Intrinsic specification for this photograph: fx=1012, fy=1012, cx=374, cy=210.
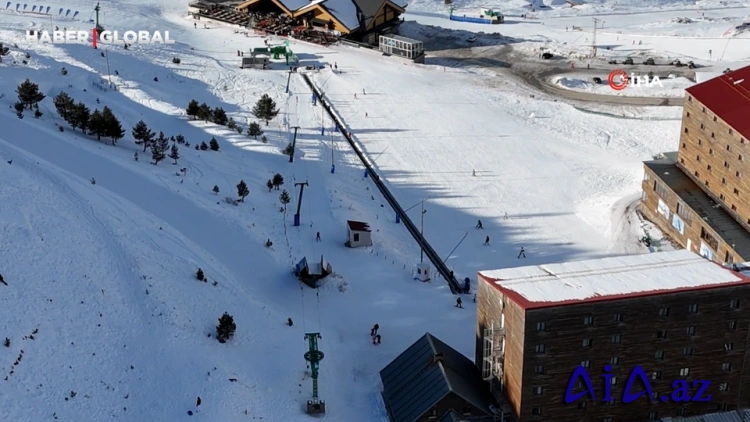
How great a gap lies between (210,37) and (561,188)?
48.5m

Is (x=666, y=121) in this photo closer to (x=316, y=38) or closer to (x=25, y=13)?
(x=316, y=38)

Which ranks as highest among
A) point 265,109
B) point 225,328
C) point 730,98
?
point 730,98

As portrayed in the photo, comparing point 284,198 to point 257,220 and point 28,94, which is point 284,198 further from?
point 28,94

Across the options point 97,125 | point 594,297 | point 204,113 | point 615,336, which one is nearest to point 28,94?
point 97,125

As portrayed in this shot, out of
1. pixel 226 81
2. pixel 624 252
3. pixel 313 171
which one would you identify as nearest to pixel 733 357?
pixel 624 252

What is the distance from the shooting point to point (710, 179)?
201 feet

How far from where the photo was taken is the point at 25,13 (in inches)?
4193

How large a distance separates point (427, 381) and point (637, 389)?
8.25 m

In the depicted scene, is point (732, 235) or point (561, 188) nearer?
point (732, 235)

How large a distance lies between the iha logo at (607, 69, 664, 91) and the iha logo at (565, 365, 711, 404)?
2194 inches

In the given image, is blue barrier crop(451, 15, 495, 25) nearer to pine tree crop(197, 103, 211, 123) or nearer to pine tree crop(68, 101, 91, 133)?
pine tree crop(197, 103, 211, 123)

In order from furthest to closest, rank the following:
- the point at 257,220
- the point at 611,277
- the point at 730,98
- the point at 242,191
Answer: the point at 730,98, the point at 242,191, the point at 257,220, the point at 611,277

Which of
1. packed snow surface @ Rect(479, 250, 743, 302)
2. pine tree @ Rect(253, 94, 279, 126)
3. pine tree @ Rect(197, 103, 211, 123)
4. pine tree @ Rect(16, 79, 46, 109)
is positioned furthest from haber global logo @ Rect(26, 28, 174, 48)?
packed snow surface @ Rect(479, 250, 743, 302)

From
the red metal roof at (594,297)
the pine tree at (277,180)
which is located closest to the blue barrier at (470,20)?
the pine tree at (277,180)
